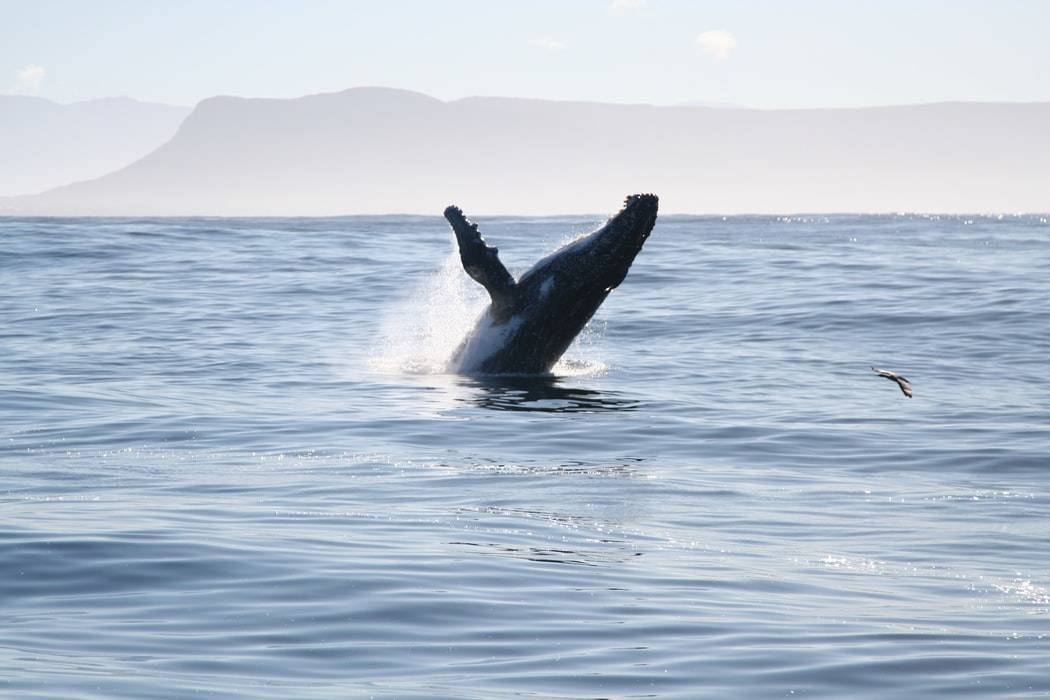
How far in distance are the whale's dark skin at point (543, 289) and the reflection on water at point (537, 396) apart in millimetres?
350

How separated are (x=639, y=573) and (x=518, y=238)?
249 feet

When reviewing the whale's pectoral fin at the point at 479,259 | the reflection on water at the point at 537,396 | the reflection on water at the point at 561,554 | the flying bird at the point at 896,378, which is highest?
the whale's pectoral fin at the point at 479,259

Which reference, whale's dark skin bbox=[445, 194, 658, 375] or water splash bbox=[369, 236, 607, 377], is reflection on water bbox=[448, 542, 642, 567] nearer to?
whale's dark skin bbox=[445, 194, 658, 375]

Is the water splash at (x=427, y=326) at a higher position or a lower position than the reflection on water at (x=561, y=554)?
higher

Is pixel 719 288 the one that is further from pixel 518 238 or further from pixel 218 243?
pixel 518 238

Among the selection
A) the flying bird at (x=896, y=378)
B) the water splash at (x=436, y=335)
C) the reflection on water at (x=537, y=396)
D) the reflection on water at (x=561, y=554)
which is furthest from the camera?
the water splash at (x=436, y=335)

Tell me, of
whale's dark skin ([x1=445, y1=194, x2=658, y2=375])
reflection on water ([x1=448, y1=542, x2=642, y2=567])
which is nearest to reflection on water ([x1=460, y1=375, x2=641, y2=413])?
whale's dark skin ([x1=445, y1=194, x2=658, y2=375])

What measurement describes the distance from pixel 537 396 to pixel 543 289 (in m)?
1.33

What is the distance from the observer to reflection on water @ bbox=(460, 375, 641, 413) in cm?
1720

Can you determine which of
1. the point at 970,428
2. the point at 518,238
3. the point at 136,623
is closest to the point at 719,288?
the point at 970,428

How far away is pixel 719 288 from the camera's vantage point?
111 feet

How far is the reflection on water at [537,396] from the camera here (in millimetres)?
17203

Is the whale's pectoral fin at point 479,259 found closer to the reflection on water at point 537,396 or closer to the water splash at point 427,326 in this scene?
the reflection on water at point 537,396

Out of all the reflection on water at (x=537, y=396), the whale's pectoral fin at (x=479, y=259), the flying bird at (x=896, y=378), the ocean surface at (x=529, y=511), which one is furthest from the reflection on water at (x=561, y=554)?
the whale's pectoral fin at (x=479, y=259)
